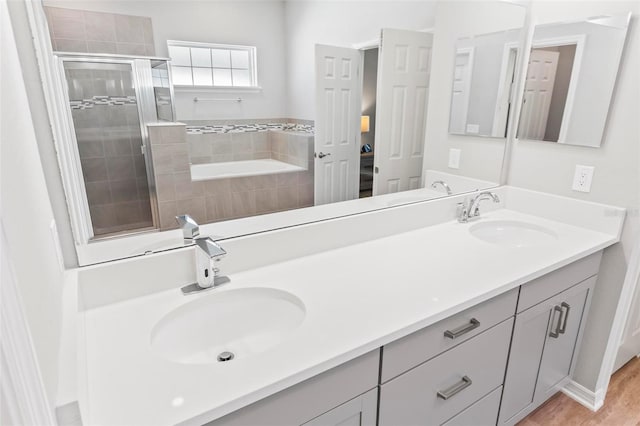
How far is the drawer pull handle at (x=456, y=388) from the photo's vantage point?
1.21m

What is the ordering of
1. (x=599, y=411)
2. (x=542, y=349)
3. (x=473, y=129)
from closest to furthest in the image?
1. (x=542, y=349)
2. (x=599, y=411)
3. (x=473, y=129)

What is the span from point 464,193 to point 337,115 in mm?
1000

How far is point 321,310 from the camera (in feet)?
3.54

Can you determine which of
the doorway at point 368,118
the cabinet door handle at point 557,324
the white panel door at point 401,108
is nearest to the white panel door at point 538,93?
the white panel door at point 401,108

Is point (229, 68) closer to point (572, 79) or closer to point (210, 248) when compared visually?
point (210, 248)

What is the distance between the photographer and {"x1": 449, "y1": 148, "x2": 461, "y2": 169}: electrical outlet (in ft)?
6.70

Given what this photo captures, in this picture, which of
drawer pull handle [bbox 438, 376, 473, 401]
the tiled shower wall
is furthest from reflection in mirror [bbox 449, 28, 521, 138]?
the tiled shower wall

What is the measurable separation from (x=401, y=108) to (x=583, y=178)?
954 mm

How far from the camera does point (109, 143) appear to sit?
3.48ft

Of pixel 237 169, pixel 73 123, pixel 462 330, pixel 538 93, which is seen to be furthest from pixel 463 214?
pixel 73 123

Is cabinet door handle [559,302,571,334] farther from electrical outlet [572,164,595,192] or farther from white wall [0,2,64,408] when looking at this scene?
white wall [0,2,64,408]

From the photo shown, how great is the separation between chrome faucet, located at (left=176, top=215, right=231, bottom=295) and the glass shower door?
14cm

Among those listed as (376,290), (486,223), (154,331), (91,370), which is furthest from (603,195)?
(91,370)

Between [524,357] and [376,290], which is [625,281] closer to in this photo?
[524,357]
